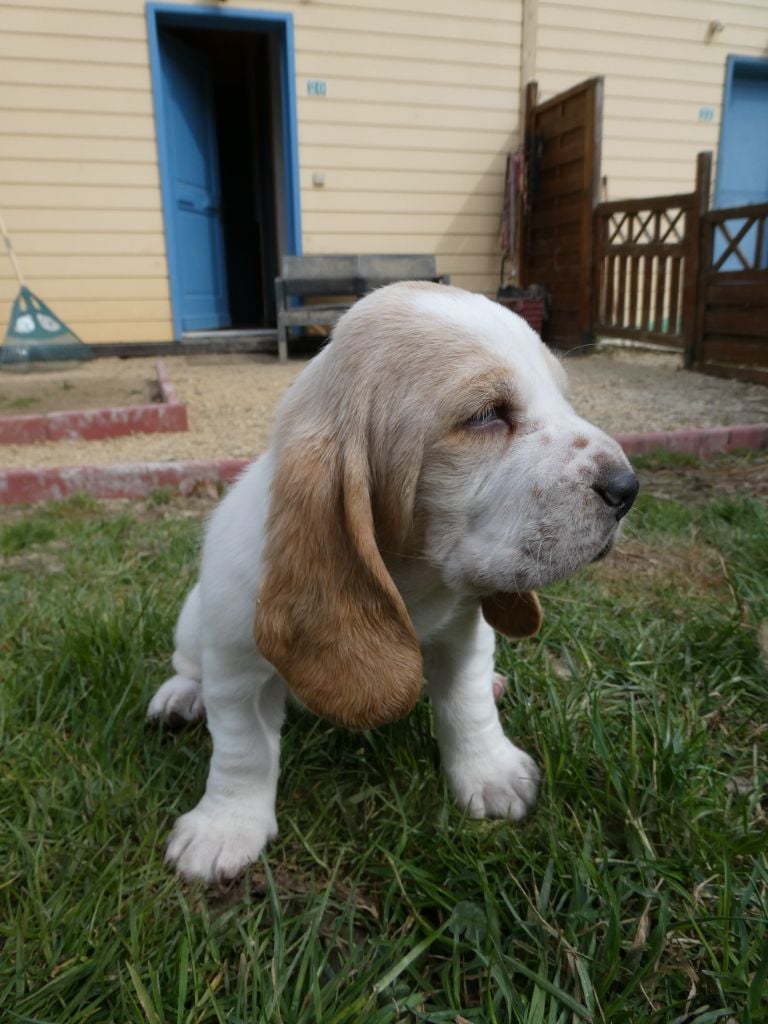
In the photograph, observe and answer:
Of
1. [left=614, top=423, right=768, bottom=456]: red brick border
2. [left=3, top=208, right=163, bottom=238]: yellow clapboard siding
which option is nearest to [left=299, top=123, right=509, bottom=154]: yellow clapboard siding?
[left=3, top=208, right=163, bottom=238]: yellow clapboard siding

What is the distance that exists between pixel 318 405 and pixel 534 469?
48 cm

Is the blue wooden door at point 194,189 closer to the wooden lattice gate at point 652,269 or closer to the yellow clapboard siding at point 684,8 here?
the yellow clapboard siding at point 684,8

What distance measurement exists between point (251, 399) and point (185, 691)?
4967 mm

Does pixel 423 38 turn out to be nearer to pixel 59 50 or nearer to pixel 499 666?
pixel 59 50

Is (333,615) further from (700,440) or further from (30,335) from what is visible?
(30,335)

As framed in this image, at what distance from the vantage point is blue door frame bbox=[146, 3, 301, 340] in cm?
920

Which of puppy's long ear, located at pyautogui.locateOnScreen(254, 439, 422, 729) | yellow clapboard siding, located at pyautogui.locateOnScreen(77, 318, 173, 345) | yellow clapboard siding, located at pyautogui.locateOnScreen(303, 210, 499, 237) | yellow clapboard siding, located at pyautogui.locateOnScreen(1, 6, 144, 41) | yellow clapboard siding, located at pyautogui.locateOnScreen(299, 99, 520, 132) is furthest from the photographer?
yellow clapboard siding, located at pyautogui.locateOnScreen(303, 210, 499, 237)

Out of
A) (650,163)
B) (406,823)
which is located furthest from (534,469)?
(650,163)

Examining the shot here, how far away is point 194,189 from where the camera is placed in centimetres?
1045

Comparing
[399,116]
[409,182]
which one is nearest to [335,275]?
[409,182]

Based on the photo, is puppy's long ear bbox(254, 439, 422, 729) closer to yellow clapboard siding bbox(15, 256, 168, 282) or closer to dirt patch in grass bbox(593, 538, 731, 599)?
dirt patch in grass bbox(593, 538, 731, 599)

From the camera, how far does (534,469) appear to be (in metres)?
1.54

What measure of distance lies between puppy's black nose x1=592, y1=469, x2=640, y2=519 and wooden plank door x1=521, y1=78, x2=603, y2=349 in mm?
8803

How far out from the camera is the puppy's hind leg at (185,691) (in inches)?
83.7
